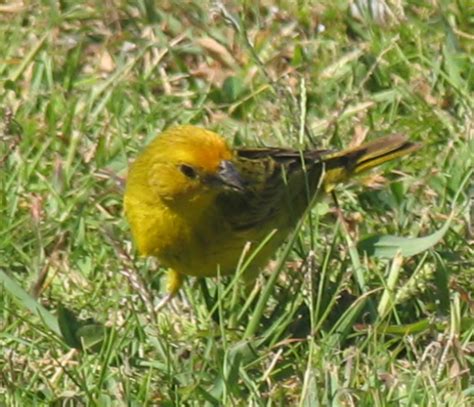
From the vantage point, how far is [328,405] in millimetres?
4090

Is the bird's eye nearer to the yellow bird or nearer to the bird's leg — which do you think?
the yellow bird

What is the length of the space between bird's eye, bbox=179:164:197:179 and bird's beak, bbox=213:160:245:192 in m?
0.07

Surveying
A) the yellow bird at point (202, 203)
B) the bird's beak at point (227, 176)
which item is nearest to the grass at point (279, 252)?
the yellow bird at point (202, 203)

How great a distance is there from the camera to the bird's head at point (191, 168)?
16.0 feet

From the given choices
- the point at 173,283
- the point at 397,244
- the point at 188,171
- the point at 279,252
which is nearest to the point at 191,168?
the point at 188,171

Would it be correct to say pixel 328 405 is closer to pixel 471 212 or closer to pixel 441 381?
pixel 441 381

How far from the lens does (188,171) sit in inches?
194

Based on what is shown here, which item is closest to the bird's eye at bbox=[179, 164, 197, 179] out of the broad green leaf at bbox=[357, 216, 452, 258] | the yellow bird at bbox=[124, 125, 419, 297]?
the yellow bird at bbox=[124, 125, 419, 297]

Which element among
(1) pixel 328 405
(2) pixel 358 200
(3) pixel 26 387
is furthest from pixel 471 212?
(3) pixel 26 387

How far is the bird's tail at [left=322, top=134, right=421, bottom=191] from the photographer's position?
17.9 feet

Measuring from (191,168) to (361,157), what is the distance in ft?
2.78

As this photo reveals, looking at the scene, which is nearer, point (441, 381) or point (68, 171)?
point (441, 381)

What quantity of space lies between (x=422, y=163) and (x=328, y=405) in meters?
1.94

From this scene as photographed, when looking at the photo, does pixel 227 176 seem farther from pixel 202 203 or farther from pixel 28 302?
pixel 28 302
